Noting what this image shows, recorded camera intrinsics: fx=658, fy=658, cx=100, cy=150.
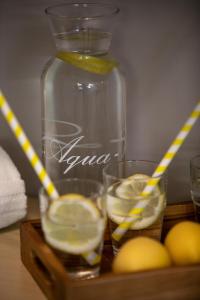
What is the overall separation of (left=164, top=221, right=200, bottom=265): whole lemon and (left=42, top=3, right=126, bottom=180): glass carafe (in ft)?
0.66

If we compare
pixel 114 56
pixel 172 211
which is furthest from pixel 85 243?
pixel 114 56

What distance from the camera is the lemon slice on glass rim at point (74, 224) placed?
67cm

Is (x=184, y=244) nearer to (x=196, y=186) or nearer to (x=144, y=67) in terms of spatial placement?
(x=196, y=186)

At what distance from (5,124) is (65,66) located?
196mm

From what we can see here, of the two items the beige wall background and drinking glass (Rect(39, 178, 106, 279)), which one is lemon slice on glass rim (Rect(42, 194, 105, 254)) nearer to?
drinking glass (Rect(39, 178, 106, 279))

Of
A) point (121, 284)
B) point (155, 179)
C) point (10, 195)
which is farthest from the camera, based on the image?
point (10, 195)

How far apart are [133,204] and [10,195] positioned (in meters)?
0.19

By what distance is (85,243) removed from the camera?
681 mm

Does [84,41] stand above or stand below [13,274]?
above

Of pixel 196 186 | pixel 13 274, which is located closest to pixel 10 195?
pixel 13 274

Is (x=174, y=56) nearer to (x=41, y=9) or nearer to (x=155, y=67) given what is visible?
(x=155, y=67)

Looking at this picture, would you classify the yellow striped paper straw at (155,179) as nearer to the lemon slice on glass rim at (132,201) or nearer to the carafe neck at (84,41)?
the lemon slice on glass rim at (132,201)

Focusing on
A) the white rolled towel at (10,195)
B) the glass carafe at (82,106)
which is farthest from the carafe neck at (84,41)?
the white rolled towel at (10,195)

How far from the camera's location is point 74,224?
0.67 meters
